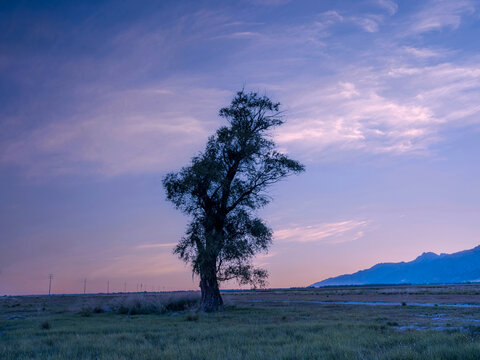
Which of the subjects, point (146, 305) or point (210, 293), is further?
point (146, 305)

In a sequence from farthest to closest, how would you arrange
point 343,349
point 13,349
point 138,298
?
point 138,298
point 13,349
point 343,349

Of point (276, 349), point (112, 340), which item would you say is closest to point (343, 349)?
point (276, 349)

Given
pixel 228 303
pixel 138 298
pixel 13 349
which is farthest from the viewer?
pixel 228 303

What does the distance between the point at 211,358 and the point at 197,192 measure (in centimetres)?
2302

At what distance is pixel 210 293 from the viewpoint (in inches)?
1287

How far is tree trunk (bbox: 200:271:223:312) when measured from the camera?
32.2 metres

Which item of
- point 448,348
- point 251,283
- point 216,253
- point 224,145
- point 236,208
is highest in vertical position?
point 224,145

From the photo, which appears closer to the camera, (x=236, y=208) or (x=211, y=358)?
(x=211, y=358)

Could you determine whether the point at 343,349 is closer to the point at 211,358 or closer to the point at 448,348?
the point at 448,348

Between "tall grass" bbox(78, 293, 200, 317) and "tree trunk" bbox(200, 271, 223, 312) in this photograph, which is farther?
"tall grass" bbox(78, 293, 200, 317)

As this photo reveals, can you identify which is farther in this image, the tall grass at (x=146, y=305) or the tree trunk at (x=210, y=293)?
the tall grass at (x=146, y=305)

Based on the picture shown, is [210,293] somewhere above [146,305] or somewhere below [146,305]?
above

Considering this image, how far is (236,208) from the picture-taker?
34312 millimetres

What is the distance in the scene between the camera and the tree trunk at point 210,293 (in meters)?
32.2
